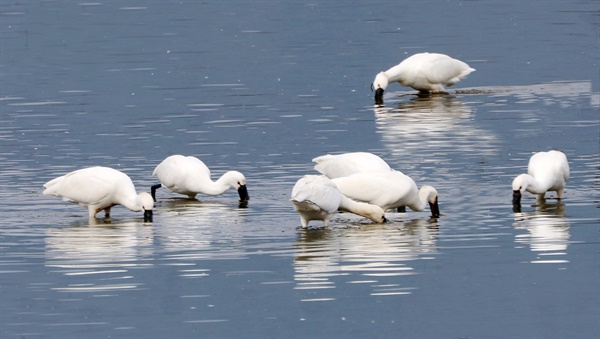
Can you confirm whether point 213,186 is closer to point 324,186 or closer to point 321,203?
point 324,186

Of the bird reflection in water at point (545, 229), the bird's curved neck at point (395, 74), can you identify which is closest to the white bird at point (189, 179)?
the bird reflection in water at point (545, 229)

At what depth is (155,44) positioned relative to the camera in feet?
143

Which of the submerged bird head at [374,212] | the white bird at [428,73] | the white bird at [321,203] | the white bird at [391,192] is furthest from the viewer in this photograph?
the white bird at [428,73]

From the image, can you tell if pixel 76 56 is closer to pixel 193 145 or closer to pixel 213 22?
pixel 213 22

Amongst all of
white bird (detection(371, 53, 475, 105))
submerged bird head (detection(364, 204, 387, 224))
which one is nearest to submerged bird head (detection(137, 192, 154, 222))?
submerged bird head (detection(364, 204, 387, 224))

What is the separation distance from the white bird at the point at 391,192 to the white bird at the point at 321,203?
8.1 inches

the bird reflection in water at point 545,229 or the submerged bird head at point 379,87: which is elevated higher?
the submerged bird head at point 379,87

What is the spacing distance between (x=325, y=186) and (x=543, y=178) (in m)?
3.15

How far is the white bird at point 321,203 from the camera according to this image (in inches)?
786

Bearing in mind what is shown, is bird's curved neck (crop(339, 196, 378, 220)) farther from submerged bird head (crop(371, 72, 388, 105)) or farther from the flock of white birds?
submerged bird head (crop(371, 72, 388, 105))

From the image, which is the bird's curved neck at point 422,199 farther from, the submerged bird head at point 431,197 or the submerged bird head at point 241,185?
the submerged bird head at point 241,185

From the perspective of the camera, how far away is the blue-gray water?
53.3ft

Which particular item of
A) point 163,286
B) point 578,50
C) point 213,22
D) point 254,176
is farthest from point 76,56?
point 163,286

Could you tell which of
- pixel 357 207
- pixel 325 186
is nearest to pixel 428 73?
pixel 357 207
